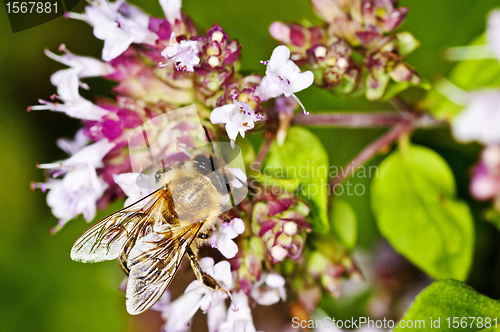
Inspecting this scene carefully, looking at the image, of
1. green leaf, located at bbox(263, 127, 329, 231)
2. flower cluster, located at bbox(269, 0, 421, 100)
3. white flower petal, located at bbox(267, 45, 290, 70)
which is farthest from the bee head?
flower cluster, located at bbox(269, 0, 421, 100)

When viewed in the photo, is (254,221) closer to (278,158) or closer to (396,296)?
(278,158)

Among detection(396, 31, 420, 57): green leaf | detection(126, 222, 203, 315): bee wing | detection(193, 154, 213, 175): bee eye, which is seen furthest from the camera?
detection(396, 31, 420, 57): green leaf

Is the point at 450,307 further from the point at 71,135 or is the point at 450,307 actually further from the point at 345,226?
the point at 71,135

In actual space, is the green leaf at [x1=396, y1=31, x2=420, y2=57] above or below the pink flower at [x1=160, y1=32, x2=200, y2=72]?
below

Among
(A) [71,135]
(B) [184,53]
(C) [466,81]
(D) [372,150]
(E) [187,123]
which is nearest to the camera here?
(B) [184,53]

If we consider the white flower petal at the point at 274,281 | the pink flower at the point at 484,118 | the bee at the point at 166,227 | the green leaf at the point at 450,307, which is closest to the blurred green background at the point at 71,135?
the pink flower at the point at 484,118

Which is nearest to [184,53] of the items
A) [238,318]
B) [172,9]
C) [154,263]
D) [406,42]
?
[172,9]

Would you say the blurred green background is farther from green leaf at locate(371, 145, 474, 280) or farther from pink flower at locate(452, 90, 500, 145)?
pink flower at locate(452, 90, 500, 145)
